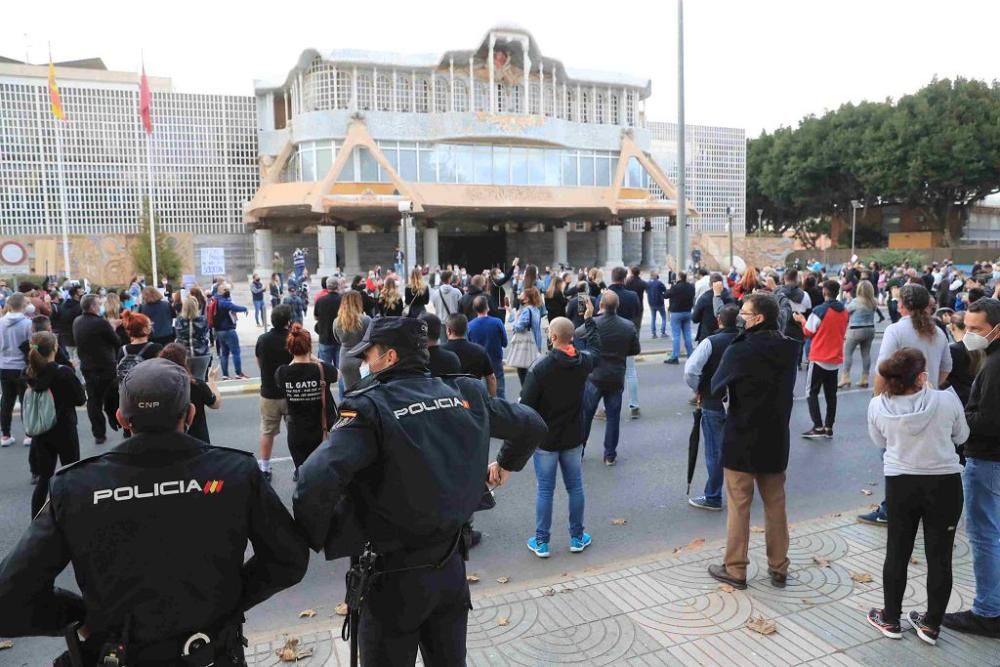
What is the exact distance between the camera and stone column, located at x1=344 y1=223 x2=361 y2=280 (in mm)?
40000

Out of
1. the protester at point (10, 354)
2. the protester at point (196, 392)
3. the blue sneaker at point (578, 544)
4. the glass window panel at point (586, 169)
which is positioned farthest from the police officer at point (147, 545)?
the glass window panel at point (586, 169)

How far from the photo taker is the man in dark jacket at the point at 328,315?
1089 cm

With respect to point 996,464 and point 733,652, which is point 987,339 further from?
point 733,652

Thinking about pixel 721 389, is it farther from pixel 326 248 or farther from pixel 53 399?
pixel 326 248

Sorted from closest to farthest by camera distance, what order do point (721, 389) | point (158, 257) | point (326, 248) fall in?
point (721, 389) < point (158, 257) < point (326, 248)

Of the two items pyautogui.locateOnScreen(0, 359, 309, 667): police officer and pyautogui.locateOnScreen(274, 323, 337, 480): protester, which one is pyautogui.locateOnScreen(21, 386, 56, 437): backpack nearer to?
pyautogui.locateOnScreen(274, 323, 337, 480): protester

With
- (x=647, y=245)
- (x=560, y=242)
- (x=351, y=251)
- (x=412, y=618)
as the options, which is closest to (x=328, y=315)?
(x=412, y=618)

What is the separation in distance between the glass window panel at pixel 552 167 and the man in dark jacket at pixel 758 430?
36.4 m

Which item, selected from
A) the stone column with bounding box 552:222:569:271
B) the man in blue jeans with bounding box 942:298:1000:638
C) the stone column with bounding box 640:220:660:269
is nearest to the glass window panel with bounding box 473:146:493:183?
the stone column with bounding box 552:222:569:271

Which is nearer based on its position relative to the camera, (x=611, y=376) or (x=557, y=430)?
(x=557, y=430)

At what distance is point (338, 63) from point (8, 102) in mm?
15962

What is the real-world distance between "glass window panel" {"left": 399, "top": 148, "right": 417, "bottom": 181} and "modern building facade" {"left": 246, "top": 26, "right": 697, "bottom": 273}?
2.3 inches

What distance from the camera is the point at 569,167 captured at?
134 feet

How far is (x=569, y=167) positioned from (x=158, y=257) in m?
21.7
